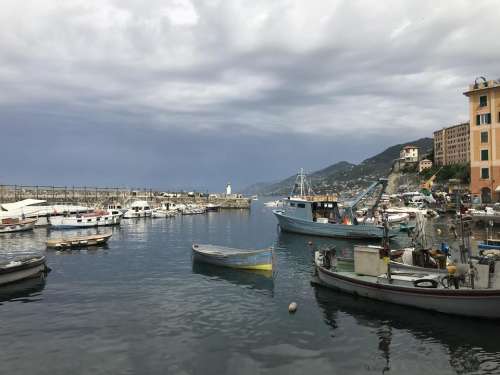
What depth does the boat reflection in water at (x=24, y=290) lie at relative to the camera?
23867 mm

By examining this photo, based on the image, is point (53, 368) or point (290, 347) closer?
point (53, 368)

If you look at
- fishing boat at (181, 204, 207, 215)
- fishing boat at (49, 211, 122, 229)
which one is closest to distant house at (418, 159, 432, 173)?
fishing boat at (181, 204, 207, 215)

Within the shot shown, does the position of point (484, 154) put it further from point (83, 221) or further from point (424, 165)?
point (424, 165)

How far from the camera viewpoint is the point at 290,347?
1599 cm

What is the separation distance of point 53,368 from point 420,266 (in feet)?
63.7

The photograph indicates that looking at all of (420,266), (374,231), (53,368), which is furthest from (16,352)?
(374,231)

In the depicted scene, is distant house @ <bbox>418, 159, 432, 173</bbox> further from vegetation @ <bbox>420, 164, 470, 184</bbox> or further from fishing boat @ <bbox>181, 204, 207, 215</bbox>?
fishing boat @ <bbox>181, 204, 207, 215</bbox>

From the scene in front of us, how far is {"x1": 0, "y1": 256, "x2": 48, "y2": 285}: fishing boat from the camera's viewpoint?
26031mm

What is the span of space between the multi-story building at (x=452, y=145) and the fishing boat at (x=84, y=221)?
137 m

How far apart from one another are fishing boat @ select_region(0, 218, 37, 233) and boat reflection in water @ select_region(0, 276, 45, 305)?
41.7m

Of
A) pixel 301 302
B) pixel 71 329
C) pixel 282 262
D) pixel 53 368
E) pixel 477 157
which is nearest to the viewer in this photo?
pixel 53 368

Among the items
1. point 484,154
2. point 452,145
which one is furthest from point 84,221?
point 452,145

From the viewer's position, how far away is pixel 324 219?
5516 cm

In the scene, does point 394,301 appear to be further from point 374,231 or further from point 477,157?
point 477,157
